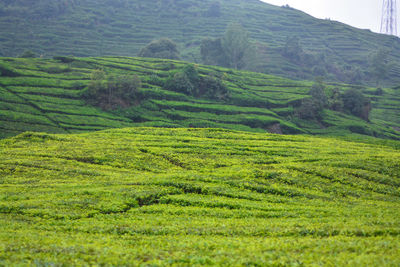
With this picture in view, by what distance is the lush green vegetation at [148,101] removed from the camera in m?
64.6

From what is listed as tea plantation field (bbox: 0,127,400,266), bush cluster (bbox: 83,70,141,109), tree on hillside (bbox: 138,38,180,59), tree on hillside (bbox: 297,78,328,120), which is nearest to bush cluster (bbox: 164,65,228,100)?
bush cluster (bbox: 83,70,141,109)

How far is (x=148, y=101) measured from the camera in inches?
3034

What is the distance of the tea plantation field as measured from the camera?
12.7 metres

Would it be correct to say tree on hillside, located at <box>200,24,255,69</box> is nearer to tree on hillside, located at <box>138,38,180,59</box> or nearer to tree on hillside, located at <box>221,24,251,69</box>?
tree on hillside, located at <box>221,24,251,69</box>

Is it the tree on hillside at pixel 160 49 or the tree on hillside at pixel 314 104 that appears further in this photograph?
the tree on hillside at pixel 160 49

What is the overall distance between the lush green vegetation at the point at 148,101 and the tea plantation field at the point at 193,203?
19378 millimetres

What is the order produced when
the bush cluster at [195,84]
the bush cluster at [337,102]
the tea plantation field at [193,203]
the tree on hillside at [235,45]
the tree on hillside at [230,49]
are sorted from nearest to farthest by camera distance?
the tea plantation field at [193,203]
the bush cluster at [195,84]
the bush cluster at [337,102]
the tree on hillside at [235,45]
the tree on hillside at [230,49]

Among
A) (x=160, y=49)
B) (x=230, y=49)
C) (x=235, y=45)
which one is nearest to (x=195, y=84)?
(x=160, y=49)

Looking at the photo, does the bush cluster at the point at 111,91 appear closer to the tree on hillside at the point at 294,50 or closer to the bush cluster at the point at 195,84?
the bush cluster at the point at 195,84

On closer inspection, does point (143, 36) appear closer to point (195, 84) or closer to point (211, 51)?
point (211, 51)

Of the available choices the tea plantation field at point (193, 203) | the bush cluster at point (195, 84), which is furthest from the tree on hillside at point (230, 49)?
the tea plantation field at point (193, 203)

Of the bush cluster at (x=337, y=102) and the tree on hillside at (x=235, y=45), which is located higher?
the tree on hillside at (x=235, y=45)

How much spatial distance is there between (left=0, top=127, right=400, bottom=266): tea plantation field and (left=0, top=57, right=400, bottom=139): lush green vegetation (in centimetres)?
1938

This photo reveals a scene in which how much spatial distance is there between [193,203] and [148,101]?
184 ft
